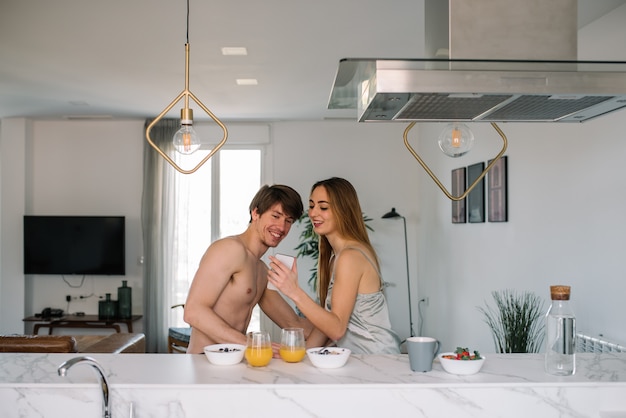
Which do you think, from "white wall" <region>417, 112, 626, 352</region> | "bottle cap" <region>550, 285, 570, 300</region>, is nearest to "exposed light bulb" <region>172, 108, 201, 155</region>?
"bottle cap" <region>550, 285, 570, 300</region>

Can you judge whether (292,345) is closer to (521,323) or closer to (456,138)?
(456,138)

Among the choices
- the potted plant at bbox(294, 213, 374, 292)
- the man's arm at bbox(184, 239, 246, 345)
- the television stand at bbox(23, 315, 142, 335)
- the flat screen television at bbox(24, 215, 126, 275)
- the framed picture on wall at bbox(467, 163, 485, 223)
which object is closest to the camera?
the man's arm at bbox(184, 239, 246, 345)

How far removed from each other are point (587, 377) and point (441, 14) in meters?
1.25

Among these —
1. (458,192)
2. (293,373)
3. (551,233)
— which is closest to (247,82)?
(458,192)

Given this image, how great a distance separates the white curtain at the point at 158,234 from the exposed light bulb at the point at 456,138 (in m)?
5.25

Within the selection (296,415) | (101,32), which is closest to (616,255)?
(296,415)

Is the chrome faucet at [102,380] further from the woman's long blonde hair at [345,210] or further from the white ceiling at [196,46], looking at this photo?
the white ceiling at [196,46]

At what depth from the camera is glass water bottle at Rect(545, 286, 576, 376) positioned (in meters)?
2.07

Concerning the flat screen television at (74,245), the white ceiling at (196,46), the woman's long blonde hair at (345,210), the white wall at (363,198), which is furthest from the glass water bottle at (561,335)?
the flat screen television at (74,245)

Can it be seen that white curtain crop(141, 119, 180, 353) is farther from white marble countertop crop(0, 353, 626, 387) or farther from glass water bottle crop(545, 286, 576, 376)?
glass water bottle crop(545, 286, 576, 376)

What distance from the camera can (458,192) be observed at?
18.5ft

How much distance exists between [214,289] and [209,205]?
4.86 m

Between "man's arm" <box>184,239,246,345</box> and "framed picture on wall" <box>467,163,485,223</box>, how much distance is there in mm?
2867

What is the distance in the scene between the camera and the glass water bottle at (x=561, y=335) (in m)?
2.07
